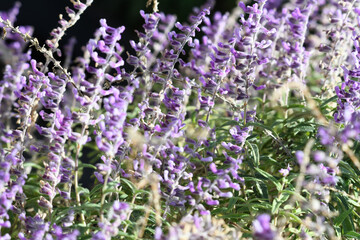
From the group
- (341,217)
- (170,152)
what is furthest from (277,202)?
(170,152)

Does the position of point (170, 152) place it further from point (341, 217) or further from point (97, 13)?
point (97, 13)

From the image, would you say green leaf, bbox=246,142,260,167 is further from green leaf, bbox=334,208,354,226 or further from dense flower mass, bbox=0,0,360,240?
green leaf, bbox=334,208,354,226

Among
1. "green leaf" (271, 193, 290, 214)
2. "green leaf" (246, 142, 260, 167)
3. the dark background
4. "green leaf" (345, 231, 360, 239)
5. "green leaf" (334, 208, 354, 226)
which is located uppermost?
the dark background

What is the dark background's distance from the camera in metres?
11.5

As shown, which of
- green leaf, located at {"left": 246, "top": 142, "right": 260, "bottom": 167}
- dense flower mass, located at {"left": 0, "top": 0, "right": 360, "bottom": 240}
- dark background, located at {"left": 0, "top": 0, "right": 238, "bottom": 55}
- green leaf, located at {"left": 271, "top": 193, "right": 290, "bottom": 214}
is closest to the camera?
dense flower mass, located at {"left": 0, "top": 0, "right": 360, "bottom": 240}

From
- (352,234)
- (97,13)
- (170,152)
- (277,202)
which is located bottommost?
(352,234)

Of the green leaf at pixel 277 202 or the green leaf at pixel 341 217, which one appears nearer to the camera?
the green leaf at pixel 277 202

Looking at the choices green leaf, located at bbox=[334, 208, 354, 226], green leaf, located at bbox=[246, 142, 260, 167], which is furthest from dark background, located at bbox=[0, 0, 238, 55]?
green leaf, located at bbox=[334, 208, 354, 226]

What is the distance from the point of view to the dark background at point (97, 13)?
11547 mm

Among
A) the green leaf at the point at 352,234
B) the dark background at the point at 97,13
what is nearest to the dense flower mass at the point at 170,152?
the green leaf at the point at 352,234

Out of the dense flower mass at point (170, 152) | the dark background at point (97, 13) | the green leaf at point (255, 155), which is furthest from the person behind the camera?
the dark background at point (97, 13)

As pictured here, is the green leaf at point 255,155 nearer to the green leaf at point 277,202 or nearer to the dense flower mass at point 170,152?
the dense flower mass at point 170,152

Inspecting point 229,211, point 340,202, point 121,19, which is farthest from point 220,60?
point 121,19

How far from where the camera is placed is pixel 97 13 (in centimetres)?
1370
